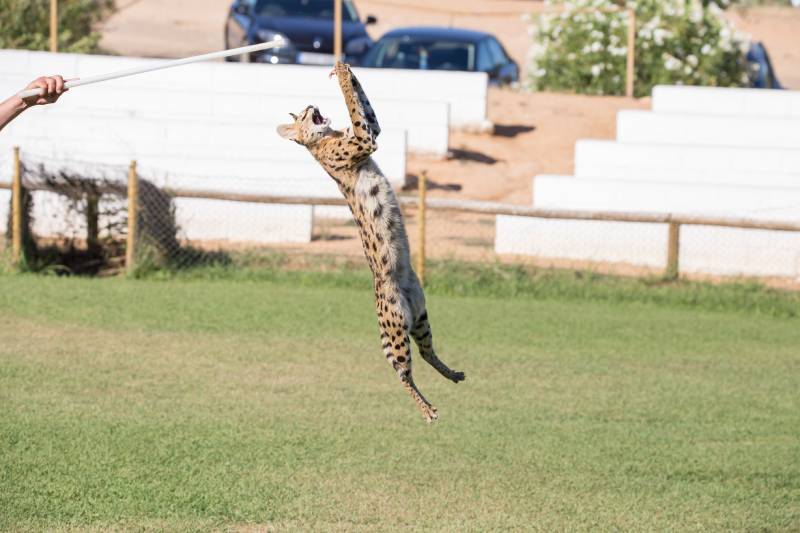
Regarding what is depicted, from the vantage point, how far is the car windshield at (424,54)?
1048 inches

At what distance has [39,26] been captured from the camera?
27.7 metres

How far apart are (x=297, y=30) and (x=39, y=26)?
206 inches

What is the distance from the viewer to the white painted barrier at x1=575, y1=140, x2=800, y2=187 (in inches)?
789

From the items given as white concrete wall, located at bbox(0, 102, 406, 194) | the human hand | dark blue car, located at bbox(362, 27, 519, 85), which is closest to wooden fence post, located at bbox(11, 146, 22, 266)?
white concrete wall, located at bbox(0, 102, 406, 194)

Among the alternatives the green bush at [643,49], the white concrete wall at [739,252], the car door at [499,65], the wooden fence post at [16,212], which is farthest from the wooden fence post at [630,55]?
the wooden fence post at [16,212]

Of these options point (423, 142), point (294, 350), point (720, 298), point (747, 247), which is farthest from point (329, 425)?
point (423, 142)

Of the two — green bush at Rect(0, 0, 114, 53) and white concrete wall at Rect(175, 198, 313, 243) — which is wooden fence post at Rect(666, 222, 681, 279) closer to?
white concrete wall at Rect(175, 198, 313, 243)

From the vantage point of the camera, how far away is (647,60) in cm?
2741

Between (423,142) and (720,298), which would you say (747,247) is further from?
(423,142)

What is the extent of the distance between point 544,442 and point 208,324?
17.5ft

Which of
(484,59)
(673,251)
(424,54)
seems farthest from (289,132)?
(484,59)

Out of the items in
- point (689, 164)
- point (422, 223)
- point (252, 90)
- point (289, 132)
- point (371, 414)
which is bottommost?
point (371, 414)

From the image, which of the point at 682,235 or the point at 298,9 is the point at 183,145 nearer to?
the point at 682,235

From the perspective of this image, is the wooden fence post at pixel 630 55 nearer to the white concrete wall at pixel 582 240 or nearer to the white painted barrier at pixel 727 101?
the white painted barrier at pixel 727 101
